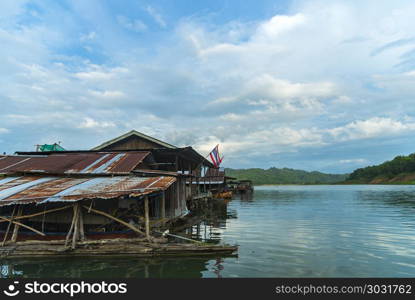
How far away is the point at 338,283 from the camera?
8258mm

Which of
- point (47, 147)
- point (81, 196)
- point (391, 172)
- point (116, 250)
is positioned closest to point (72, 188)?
point (81, 196)

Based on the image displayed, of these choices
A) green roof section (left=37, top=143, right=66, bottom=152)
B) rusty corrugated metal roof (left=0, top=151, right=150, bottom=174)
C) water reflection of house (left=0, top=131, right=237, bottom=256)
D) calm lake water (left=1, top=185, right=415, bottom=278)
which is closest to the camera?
calm lake water (left=1, top=185, right=415, bottom=278)

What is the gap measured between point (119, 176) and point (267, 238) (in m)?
8.71

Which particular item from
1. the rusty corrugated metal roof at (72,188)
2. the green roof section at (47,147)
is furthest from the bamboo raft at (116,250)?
→ the green roof section at (47,147)

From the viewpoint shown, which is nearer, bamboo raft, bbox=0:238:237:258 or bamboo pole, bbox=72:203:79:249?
bamboo raft, bbox=0:238:237:258

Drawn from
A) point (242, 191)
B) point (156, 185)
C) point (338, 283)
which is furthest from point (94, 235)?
point (242, 191)

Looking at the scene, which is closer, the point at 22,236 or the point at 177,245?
the point at 177,245

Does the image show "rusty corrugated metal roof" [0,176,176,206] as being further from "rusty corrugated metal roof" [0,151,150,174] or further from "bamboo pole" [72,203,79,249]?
"rusty corrugated metal roof" [0,151,150,174]

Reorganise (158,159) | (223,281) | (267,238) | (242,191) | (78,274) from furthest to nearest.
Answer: (242,191)
(158,159)
(267,238)
(78,274)
(223,281)

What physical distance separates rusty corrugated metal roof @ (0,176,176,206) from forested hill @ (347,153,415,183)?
118198 mm

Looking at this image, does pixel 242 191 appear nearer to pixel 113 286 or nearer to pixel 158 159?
pixel 158 159

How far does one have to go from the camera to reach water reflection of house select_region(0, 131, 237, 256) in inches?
453

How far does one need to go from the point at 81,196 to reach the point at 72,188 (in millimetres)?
1460

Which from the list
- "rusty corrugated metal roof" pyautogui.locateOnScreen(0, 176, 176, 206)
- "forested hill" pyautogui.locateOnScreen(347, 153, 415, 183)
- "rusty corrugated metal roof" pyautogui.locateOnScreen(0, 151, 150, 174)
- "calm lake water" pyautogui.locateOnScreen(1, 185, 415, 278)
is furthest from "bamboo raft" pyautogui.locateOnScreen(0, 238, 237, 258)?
"forested hill" pyautogui.locateOnScreen(347, 153, 415, 183)
